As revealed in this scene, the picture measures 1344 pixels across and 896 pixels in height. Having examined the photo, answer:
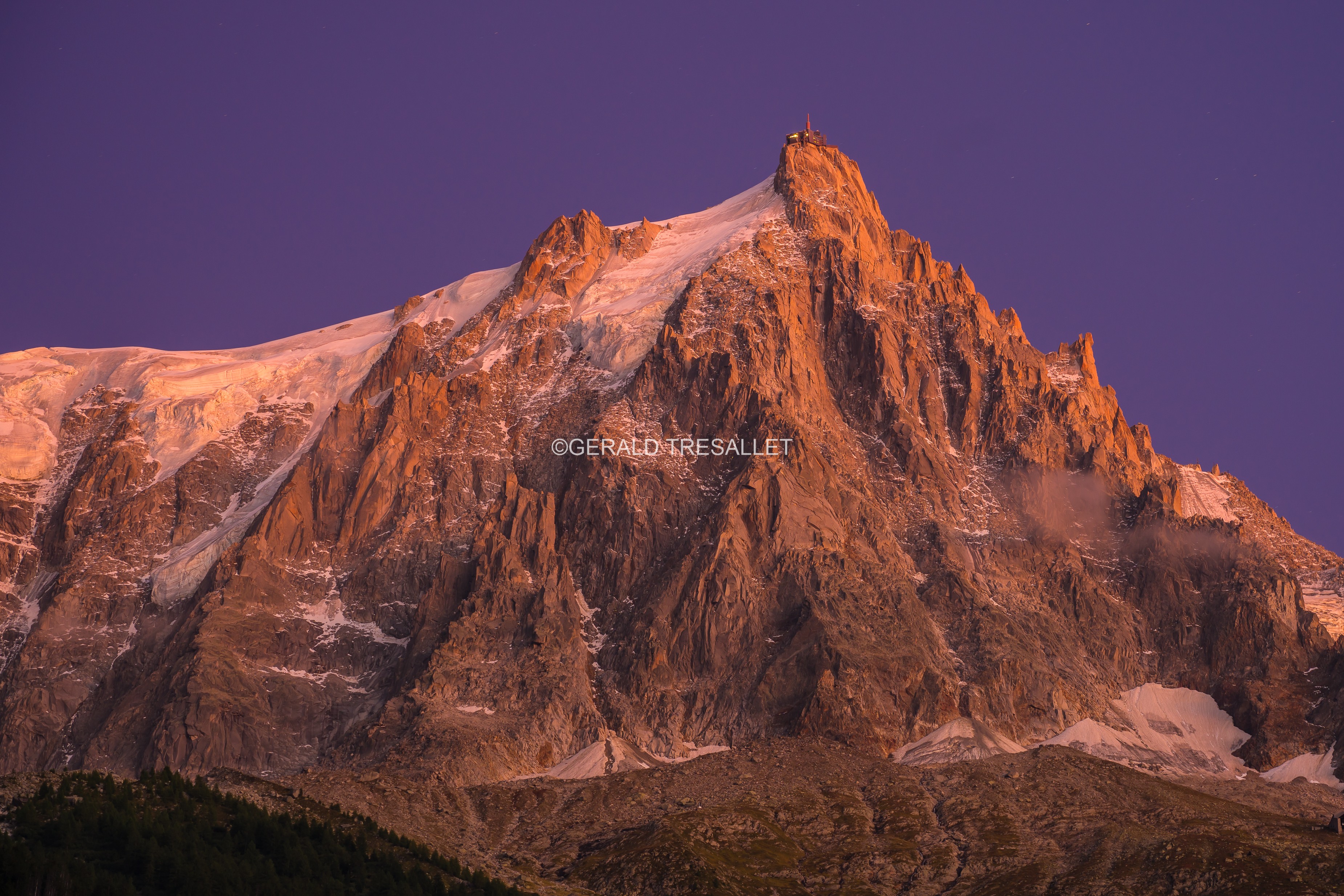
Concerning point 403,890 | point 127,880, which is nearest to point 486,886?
point 403,890

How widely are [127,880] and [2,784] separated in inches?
1082

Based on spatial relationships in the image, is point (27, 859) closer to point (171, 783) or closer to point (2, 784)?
point (2, 784)

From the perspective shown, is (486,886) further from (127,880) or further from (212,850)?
(127,880)

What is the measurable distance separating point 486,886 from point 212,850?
127 ft

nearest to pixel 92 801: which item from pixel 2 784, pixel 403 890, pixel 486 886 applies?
pixel 2 784

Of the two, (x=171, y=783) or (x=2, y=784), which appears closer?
(x=2, y=784)

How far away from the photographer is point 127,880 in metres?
156

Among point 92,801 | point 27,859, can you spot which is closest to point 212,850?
point 92,801

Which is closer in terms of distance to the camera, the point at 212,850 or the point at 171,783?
the point at 212,850

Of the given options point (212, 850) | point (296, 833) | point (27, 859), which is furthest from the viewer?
point (296, 833)

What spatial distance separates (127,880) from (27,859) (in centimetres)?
1111

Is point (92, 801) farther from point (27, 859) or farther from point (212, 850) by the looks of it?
point (27, 859)

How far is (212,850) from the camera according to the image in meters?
173

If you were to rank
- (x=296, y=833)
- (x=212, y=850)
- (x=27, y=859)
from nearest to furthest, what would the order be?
(x=27, y=859)
(x=212, y=850)
(x=296, y=833)
